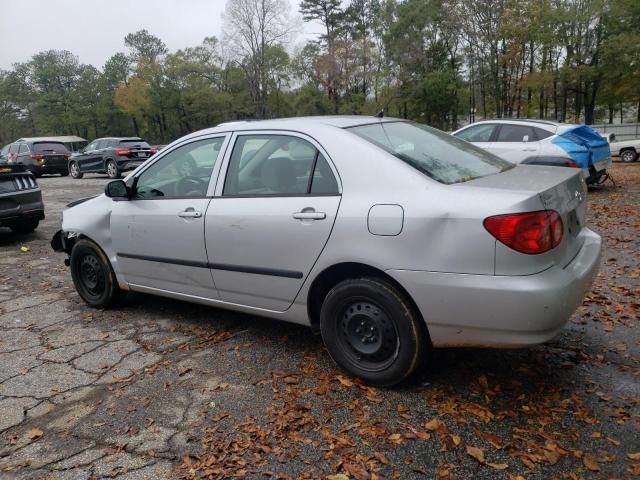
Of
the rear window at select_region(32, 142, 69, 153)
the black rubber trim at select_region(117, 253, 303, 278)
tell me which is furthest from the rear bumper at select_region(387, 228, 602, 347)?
the rear window at select_region(32, 142, 69, 153)

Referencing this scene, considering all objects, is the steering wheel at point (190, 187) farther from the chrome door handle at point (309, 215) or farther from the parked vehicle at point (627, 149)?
the parked vehicle at point (627, 149)

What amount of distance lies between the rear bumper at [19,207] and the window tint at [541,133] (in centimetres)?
882

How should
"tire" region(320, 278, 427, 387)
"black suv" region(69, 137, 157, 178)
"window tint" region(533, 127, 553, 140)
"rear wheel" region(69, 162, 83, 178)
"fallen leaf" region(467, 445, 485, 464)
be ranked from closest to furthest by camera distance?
"fallen leaf" region(467, 445, 485, 464)
"tire" region(320, 278, 427, 387)
"window tint" region(533, 127, 553, 140)
"black suv" region(69, 137, 157, 178)
"rear wheel" region(69, 162, 83, 178)

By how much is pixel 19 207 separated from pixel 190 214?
565 cm

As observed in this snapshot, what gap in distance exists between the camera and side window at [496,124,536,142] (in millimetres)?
9172

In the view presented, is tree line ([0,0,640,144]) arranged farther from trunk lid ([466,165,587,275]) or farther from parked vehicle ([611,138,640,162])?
trunk lid ([466,165,587,275])

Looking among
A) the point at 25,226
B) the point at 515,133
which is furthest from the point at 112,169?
the point at 515,133

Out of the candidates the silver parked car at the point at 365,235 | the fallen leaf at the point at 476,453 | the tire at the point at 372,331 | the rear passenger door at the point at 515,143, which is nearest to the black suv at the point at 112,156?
the rear passenger door at the point at 515,143

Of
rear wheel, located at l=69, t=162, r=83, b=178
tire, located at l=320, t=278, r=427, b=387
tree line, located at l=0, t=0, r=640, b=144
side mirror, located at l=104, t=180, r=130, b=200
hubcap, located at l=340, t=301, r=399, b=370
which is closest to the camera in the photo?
tire, located at l=320, t=278, r=427, b=387

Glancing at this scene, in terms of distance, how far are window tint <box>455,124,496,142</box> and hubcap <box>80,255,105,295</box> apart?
7.25 metres

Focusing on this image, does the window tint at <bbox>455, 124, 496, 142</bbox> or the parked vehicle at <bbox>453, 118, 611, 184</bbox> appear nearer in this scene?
the parked vehicle at <bbox>453, 118, 611, 184</bbox>

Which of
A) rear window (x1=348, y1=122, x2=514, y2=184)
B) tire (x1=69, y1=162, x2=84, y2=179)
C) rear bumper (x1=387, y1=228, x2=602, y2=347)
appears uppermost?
rear window (x1=348, y1=122, x2=514, y2=184)

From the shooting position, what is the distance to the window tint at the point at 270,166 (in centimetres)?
325

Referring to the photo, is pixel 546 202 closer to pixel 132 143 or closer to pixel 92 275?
pixel 92 275
